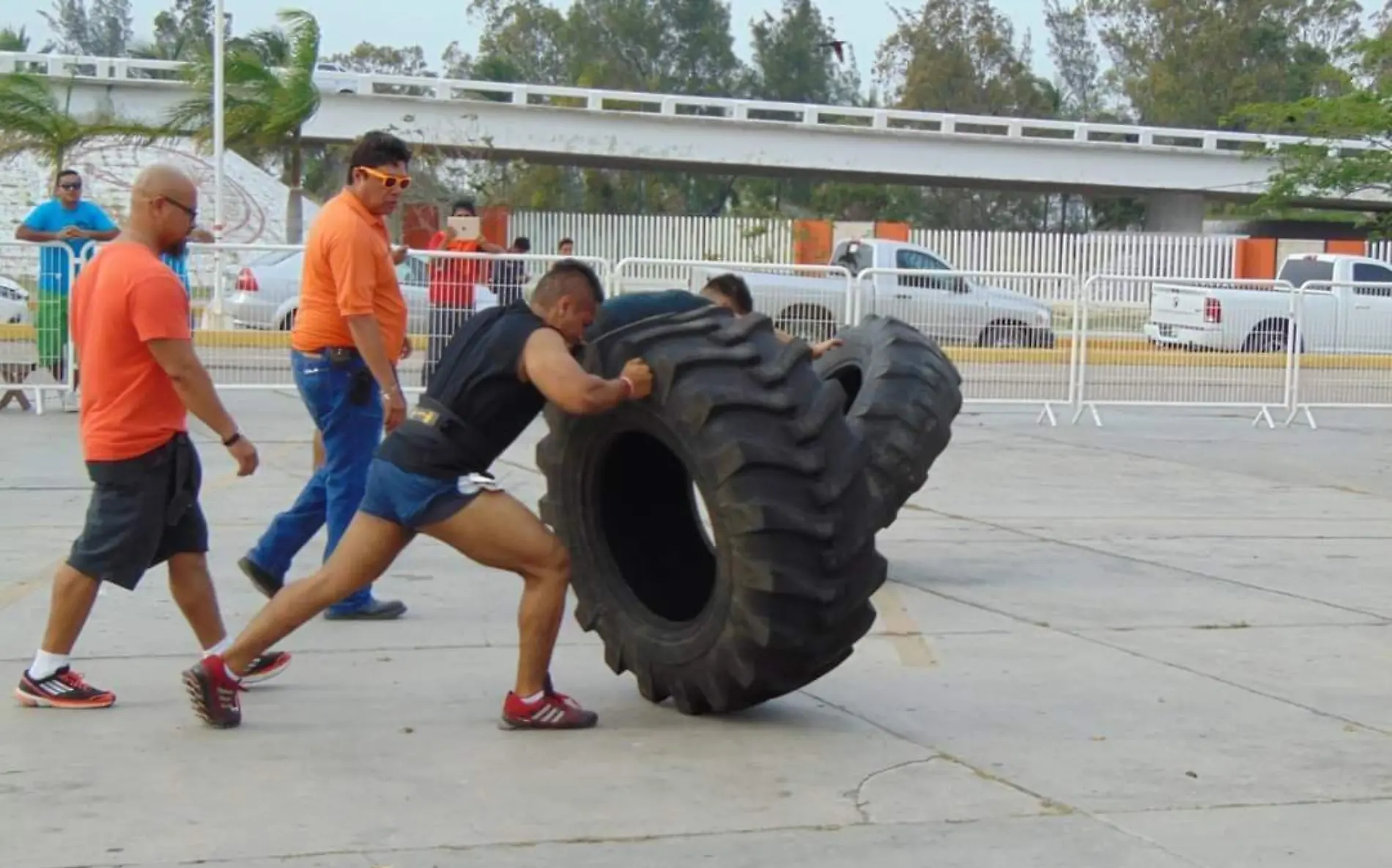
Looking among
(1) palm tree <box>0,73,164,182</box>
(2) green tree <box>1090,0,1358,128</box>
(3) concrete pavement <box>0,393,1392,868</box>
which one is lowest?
(3) concrete pavement <box>0,393,1392,868</box>

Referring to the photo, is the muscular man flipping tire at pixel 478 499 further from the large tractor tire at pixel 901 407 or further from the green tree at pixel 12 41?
the green tree at pixel 12 41

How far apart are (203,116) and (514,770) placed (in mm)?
29695

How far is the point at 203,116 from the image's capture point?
3328 centimetres

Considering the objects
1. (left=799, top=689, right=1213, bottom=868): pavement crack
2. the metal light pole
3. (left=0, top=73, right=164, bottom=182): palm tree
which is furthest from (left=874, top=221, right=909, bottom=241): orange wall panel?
(left=799, top=689, right=1213, bottom=868): pavement crack

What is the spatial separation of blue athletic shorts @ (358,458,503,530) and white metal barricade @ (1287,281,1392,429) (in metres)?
13.4

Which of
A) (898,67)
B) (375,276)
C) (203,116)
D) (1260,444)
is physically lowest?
(1260,444)

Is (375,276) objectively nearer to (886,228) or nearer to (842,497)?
(842,497)

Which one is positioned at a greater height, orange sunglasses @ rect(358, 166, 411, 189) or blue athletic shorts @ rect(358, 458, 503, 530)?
orange sunglasses @ rect(358, 166, 411, 189)

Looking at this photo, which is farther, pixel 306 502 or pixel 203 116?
pixel 203 116

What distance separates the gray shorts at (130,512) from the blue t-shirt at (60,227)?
893 cm

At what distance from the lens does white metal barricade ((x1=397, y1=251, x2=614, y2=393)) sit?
1574 cm

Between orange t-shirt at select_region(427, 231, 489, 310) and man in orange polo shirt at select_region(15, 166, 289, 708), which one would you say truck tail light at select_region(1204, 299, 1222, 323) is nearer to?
orange t-shirt at select_region(427, 231, 489, 310)

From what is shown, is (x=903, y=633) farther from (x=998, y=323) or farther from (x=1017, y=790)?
(x=998, y=323)

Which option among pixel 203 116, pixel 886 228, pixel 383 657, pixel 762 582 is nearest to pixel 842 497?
pixel 762 582
